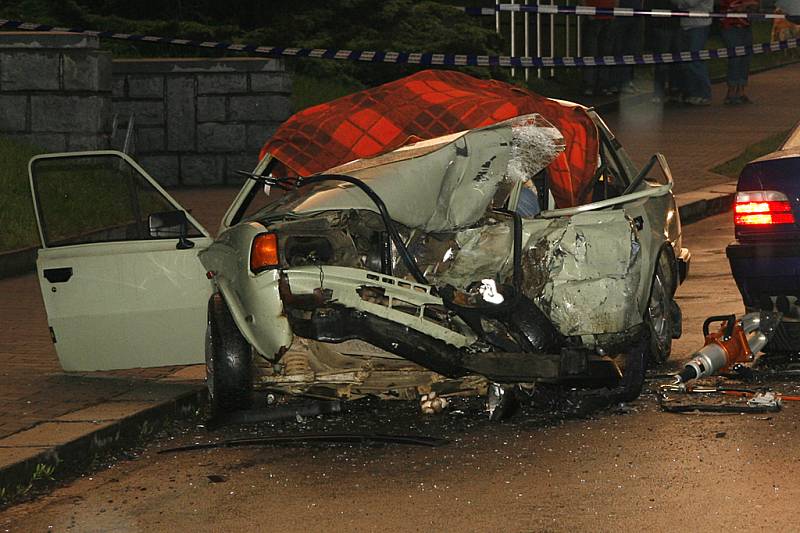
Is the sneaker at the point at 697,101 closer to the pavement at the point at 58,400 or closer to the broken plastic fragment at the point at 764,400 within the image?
the pavement at the point at 58,400

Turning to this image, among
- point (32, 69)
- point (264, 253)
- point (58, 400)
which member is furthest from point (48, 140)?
point (264, 253)

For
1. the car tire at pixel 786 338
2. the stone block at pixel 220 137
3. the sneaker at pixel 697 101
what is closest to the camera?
the car tire at pixel 786 338

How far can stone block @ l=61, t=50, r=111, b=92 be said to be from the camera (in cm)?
1727

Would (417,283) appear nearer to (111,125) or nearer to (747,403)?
(747,403)

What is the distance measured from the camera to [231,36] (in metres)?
20.7

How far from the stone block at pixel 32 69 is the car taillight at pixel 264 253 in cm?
988

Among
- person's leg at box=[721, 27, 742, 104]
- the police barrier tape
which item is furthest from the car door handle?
person's leg at box=[721, 27, 742, 104]

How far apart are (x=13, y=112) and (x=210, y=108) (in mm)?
2360

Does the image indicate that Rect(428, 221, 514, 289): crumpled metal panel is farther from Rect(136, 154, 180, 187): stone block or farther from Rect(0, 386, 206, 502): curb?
Rect(136, 154, 180, 187): stone block

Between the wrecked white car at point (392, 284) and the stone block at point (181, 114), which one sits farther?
the stone block at point (181, 114)

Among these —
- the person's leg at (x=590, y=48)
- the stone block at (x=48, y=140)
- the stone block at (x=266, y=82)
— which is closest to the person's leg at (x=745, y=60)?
the person's leg at (x=590, y=48)

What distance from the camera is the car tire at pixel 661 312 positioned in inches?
368

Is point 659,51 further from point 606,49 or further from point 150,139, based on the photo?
point 150,139

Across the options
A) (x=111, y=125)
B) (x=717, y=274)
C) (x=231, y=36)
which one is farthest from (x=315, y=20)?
(x=717, y=274)
